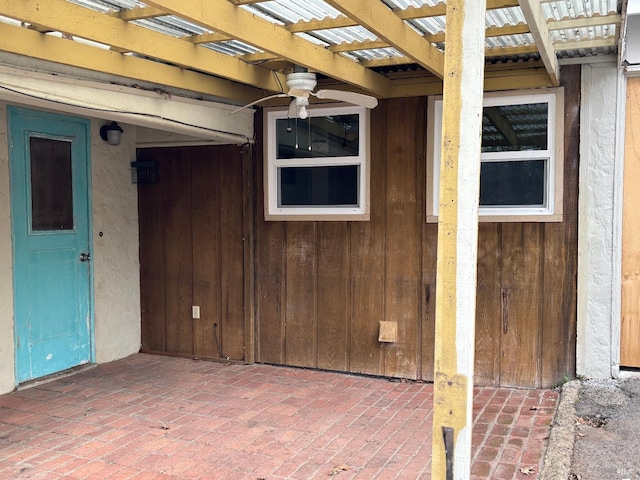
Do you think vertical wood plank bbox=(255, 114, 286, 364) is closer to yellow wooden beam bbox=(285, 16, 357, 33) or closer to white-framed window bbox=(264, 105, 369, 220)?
white-framed window bbox=(264, 105, 369, 220)

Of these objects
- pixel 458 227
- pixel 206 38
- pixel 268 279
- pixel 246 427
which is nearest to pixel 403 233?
pixel 268 279

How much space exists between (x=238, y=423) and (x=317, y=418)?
53cm

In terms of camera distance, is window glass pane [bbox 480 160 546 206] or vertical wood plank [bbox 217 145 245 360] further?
vertical wood plank [bbox 217 145 245 360]

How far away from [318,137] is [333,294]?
1342 millimetres

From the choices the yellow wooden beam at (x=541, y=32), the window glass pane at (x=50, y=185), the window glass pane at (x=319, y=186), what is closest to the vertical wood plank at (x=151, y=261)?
the window glass pane at (x=50, y=185)

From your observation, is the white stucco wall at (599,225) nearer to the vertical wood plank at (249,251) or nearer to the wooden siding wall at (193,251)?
the vertical wood plank at (249,251)

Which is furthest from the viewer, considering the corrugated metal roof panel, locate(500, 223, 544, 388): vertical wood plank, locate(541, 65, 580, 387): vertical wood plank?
→ locate(500, 223, 544, 388): vertical wood plank

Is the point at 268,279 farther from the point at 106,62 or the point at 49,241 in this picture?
the point at 106,62

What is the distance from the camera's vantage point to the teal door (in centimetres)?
454

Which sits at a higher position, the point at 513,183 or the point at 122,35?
the point at 122,35

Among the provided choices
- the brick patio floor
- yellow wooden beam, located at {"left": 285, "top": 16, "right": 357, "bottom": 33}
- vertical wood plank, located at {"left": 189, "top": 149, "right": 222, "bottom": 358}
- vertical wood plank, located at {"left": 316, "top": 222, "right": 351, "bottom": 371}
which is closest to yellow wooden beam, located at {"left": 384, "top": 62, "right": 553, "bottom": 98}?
vertical wood plank, located at {"left": 316, "top": 222, "right": 351, "bottom": 371}

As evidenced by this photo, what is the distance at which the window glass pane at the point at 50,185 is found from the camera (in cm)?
468

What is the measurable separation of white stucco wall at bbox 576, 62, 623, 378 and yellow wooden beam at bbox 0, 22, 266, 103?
105 inches

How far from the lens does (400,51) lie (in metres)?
3.32
